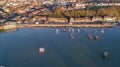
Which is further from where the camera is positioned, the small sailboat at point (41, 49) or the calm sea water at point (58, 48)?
the small sailboat at point (41, 49)

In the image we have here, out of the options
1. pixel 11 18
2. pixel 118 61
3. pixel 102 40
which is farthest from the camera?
pixel 11 18

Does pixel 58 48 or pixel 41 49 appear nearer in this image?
pixel 41 49

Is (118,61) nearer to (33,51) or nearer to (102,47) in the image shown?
(102,47)

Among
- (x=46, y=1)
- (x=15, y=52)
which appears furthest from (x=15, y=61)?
(x=46, y=1)

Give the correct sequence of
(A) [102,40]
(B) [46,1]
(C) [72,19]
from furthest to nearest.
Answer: (B) [46,1]
(C) [72,19]
(A) [102,40]

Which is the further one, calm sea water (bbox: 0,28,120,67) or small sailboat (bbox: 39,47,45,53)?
small sailboat (bbox: 39,47,45,53)

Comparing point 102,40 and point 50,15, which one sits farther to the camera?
point 50,15
